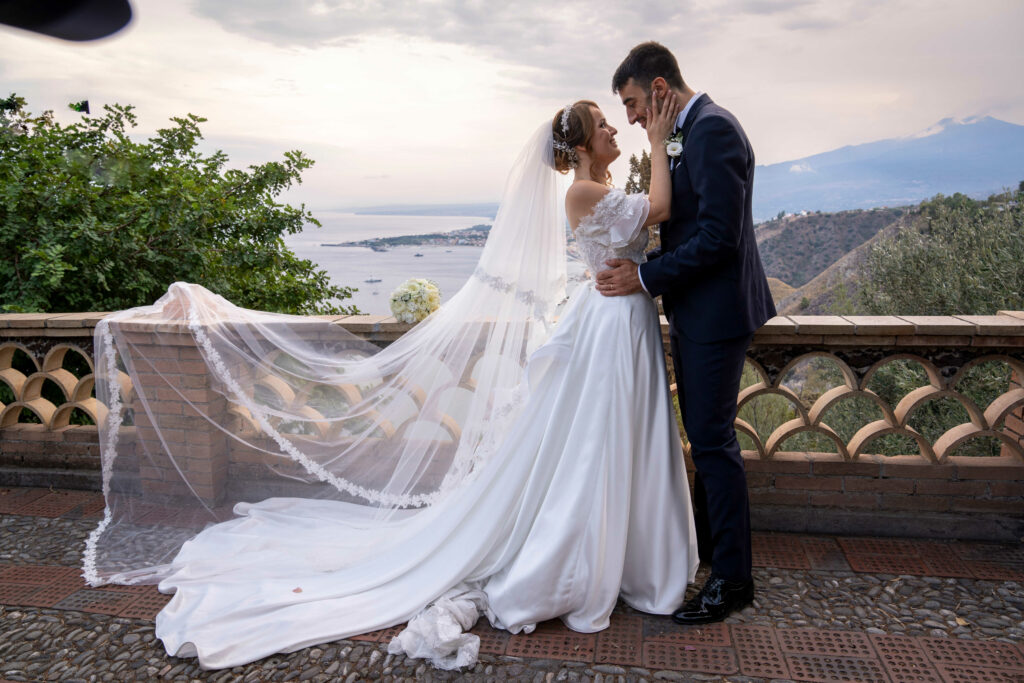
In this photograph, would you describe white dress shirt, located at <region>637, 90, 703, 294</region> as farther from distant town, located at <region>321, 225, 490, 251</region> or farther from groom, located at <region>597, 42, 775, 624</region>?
distant town, located at <region>321, 225, 490, 251</region>

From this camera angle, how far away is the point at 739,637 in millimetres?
2498

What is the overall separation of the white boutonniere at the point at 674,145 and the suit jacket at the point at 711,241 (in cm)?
3

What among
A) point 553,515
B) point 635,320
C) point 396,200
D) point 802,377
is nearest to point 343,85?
point 396,200

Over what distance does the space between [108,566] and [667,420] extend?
2.54m

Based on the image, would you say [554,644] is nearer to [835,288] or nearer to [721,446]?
[721,446]

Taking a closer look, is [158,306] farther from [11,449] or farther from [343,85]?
[343,85]

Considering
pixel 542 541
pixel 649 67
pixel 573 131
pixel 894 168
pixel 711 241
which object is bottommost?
pixel 542 541

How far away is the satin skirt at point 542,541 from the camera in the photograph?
2.57 metres

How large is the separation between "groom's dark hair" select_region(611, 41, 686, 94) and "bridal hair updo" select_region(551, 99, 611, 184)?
0.19m

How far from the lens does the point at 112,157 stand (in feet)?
18.4

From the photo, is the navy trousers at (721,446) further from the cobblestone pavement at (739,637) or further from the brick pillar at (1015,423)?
the brick pillar at (1015,423)

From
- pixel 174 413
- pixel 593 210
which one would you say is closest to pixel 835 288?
pixel 593 210

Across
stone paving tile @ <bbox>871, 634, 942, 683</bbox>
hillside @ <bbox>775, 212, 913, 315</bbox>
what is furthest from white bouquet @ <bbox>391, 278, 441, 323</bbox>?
hillside @ <bbox>775, 212, 913, 315</bbox>

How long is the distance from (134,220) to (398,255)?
2.57 metres
